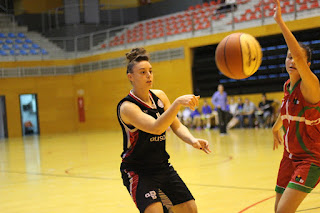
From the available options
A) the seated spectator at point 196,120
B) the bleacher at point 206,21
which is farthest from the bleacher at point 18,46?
the seated spectator at point 196,120

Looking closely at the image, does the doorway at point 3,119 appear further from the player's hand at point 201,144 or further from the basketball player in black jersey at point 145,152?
the player's hand at point 201,144

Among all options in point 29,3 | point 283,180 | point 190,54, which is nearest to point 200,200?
point 283,180

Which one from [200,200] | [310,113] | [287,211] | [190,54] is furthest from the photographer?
[190,54]

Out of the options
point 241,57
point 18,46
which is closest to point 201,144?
point 241,57

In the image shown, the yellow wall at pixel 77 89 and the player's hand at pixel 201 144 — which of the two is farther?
the yellow wall at pixel 77 89

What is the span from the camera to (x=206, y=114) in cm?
1777

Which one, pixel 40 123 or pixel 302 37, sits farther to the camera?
pixel 40 123

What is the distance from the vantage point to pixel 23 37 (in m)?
23.7

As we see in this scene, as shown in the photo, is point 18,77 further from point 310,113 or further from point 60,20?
point 310,113

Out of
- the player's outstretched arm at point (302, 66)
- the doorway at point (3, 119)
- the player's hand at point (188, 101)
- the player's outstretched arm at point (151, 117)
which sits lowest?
the doorway at point (3, 119)

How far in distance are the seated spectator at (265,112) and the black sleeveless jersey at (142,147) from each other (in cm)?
1293

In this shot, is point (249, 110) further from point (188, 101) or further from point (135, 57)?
point (188, 101)

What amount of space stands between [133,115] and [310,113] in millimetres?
1331

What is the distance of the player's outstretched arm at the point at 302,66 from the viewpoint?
10.8 ft
